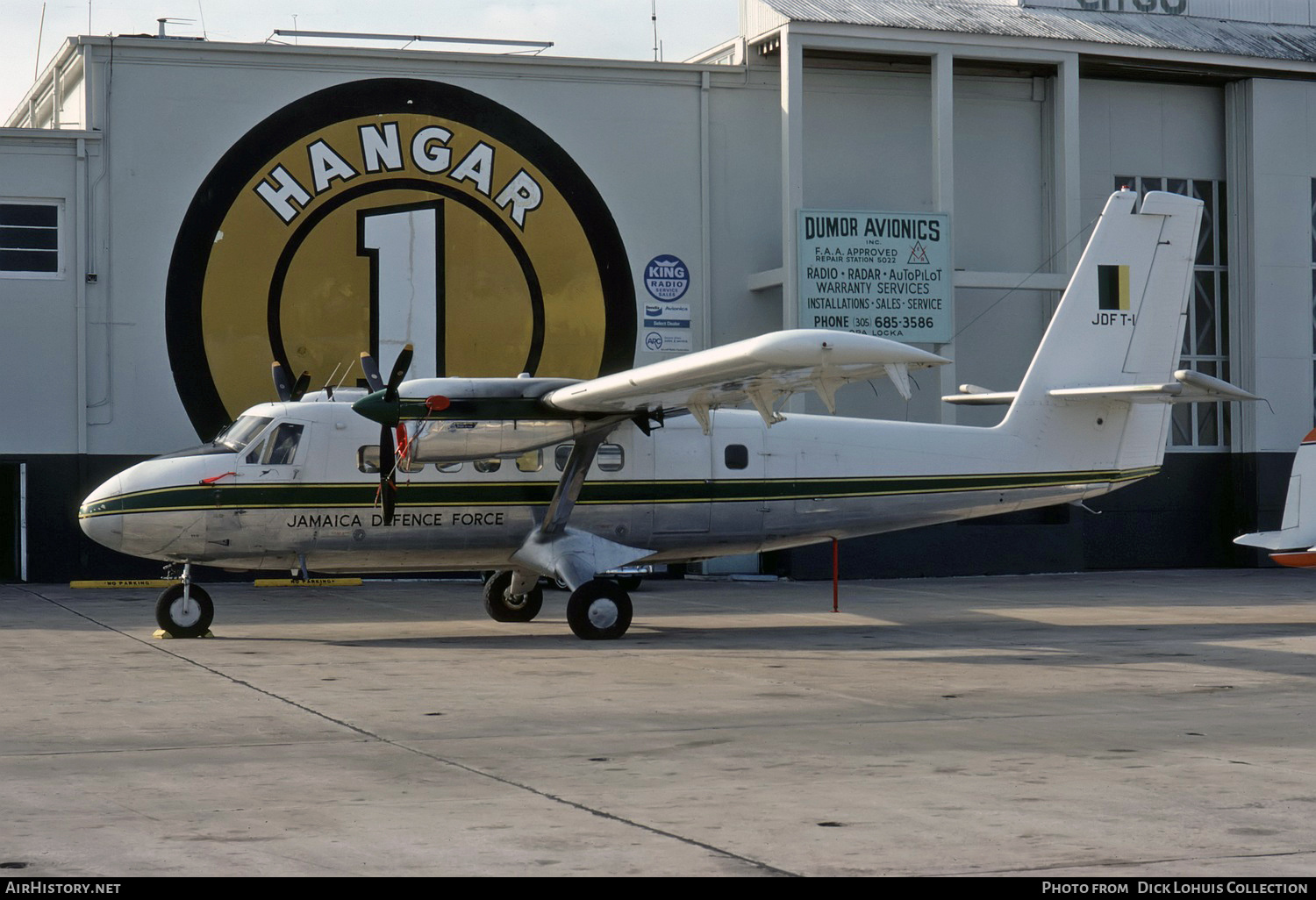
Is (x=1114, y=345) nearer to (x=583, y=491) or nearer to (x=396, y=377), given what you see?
(x=583, y=491)

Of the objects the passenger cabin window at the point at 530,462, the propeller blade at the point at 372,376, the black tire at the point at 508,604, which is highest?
the propeller blade at the point at 372,376

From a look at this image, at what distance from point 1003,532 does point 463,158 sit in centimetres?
1339

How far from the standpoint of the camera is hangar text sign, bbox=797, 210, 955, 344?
2862cm

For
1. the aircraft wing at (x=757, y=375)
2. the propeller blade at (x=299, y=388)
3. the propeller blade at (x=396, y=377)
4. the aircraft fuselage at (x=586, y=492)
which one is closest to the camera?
the aircraft wing at (x=757, y=375)

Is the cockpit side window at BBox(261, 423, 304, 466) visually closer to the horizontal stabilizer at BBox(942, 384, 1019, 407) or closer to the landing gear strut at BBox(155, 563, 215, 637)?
the landing gear strut at BBox(155, 563, 215, 637)

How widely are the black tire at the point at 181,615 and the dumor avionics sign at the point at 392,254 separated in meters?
10.5

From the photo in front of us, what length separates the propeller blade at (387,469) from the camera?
53.3 ft

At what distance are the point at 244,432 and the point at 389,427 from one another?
2121 mm

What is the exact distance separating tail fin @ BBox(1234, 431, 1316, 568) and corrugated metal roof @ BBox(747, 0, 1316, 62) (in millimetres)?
14100

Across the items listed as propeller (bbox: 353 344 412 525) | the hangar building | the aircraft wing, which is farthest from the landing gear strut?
the hangar building

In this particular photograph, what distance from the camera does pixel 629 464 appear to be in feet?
58.9

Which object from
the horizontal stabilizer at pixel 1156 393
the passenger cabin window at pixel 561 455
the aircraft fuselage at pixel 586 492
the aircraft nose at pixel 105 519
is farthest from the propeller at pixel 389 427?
the horizontal stabilizer at pixel 1156 393

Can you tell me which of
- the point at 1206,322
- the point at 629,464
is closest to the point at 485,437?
the point at 629,464

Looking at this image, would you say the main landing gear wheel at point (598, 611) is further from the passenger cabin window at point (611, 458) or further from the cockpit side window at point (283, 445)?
the cockpit side window at point (283, 445)
